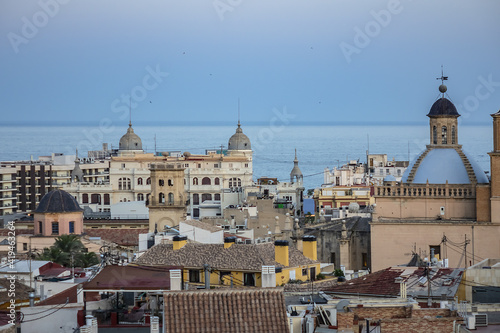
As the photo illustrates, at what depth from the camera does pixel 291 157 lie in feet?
601

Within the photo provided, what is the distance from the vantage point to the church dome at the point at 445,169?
45.4 metres

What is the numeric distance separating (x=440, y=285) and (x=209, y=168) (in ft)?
232

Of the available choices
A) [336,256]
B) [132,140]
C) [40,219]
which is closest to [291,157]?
[132,140]

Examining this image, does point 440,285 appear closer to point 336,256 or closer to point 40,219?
point 336,256

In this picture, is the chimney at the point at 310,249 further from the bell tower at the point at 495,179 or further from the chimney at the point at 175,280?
the chimney at the point at 175,280

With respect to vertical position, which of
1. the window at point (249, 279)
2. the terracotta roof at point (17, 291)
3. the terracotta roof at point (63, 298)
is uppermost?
the terracotta roof at point (63, 298)

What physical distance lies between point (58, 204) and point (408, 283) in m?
30.5

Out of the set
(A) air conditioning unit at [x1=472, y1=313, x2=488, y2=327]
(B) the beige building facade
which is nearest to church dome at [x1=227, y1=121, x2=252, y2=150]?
(B) the beige building facade

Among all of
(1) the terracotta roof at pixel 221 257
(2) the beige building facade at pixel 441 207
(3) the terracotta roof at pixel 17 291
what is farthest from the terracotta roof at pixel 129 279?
(2) the beige building facade at pixel 441 207

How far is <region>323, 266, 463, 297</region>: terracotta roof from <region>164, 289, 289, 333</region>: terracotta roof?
934 cm

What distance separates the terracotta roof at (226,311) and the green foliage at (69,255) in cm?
2263

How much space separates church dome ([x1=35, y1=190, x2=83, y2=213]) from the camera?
5859 cm

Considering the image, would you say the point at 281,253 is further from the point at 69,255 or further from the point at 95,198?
the point at 95,198

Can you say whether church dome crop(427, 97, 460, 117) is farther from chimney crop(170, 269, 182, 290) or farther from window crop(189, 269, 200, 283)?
chimney crop(170, 269, 182, 290)
